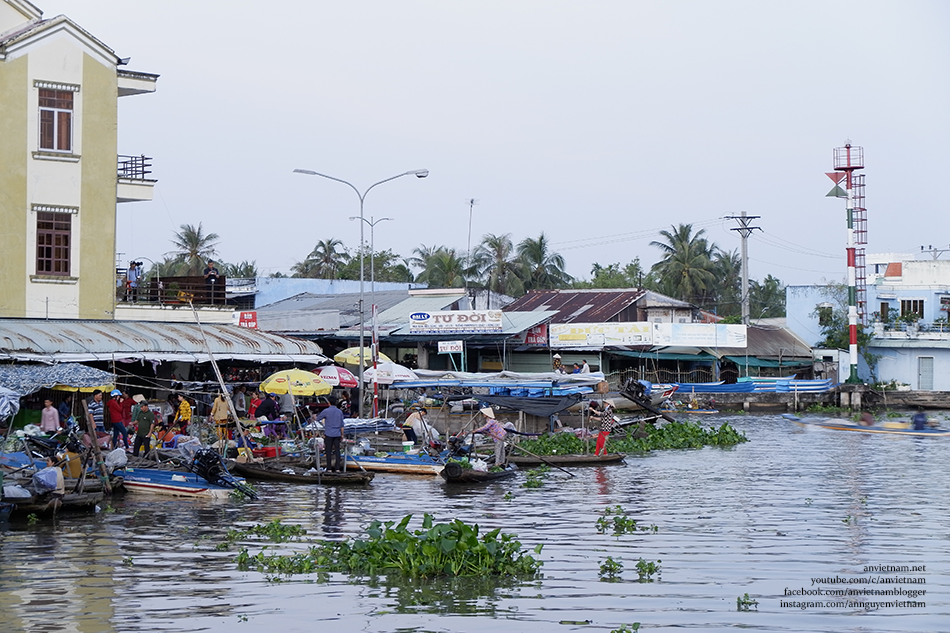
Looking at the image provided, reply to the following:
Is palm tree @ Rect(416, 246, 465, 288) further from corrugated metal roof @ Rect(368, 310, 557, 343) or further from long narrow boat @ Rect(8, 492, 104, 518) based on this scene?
long narrow boat @ Rect(8, 492, 104, 518)

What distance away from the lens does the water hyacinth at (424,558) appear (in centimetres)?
1308

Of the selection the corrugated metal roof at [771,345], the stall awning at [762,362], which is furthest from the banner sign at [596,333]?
the stall awning at [762,362]

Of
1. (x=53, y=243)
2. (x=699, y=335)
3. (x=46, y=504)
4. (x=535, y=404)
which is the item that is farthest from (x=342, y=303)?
(x=46, y=504)

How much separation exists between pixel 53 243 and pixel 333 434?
40.0 ft

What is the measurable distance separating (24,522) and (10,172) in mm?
14916

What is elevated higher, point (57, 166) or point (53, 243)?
point (57, 166)

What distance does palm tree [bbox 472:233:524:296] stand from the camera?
236ft

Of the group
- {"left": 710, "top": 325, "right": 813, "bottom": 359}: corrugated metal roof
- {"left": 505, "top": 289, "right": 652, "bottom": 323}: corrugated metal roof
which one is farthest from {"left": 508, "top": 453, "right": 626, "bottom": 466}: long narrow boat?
{"left": 710, "top": 325, "right": 813, "bottom": 359}: corrugated metal roof

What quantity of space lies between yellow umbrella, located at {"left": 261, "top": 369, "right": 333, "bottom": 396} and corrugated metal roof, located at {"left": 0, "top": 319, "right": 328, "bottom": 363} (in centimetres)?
334

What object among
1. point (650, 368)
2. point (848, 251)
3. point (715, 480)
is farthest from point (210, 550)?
point (848, 251)

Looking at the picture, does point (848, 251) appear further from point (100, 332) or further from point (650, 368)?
point (100, 332)

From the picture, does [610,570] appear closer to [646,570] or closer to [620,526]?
[646,570]

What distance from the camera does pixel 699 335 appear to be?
5472 centimetres

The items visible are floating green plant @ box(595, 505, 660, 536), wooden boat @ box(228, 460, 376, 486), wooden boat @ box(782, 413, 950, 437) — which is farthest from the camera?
wooden boat @ box(782, 413, 950, 437)
